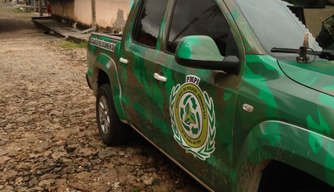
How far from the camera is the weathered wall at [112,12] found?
13.0 m

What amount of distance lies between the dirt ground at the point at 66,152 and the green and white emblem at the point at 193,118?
0.95 metres

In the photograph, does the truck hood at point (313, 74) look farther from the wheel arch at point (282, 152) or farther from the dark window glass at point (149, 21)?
the dark window glass at point (149, 21)

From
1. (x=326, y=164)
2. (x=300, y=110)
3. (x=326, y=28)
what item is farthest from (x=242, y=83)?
(x=326, y=28)

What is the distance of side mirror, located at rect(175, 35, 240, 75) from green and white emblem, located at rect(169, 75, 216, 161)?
25 centimetres

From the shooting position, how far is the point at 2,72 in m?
8.77

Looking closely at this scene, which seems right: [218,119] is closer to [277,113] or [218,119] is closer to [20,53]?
[277,113]

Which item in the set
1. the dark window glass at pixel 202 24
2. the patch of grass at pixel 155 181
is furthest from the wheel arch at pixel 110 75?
the dark window glass at pixel 202 24

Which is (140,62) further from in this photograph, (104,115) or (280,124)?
(280,124)

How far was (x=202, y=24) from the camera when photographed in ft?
8.52

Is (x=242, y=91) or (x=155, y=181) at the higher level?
(x=242, y=91)

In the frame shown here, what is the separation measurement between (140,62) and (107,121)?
1223 millimetres

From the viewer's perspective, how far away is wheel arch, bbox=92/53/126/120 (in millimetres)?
3668

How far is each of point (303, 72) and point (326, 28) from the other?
40.0 inches

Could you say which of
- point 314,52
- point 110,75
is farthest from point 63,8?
point 314,52
